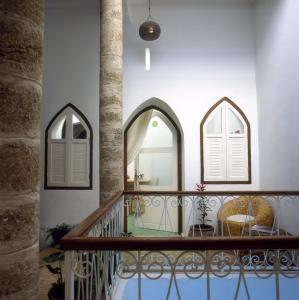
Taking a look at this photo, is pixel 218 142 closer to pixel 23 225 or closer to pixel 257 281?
pixel 257 281

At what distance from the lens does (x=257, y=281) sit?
2.80m

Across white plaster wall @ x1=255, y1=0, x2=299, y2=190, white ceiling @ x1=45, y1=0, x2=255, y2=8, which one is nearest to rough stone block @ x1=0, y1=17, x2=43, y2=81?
white plaster wall @ x1=255, y1=0, x2=299, y2=190

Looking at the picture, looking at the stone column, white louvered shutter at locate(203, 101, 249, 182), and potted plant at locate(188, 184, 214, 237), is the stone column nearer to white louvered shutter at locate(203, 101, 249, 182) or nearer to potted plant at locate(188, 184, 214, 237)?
potted plant at locate(188, 184, 214, 237)

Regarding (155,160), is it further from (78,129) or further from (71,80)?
(71,80)

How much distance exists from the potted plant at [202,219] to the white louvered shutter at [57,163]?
101 inches

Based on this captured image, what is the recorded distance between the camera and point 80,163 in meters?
5.11

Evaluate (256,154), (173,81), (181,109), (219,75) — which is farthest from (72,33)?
(256,154)

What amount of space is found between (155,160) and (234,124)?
188cm

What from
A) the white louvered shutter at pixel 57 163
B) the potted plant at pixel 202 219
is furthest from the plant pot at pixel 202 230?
the white louvered shutter at pixel 57 163

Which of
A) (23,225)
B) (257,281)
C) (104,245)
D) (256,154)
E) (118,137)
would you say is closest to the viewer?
(23,225)

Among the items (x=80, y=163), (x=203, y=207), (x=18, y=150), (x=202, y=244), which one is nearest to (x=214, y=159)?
(x=203, y=207)

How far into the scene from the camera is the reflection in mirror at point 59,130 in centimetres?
515

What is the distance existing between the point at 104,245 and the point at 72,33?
492cm

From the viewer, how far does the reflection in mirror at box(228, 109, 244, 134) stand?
5082 millimetres
